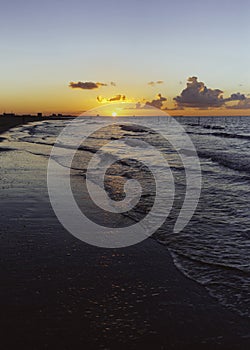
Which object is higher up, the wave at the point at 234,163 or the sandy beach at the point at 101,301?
the wave at the point at 234,163

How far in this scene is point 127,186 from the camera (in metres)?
14.5

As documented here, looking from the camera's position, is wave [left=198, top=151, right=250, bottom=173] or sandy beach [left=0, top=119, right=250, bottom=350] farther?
wave [left=198, top=151, right=250, bottom=173]

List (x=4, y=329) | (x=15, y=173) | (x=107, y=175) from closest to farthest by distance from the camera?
(x=4, y=329), (x=15, y=173), (x=107, y=175)

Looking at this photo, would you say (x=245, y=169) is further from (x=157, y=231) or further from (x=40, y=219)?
(x=40, y=219)

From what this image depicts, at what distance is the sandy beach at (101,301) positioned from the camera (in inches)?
157

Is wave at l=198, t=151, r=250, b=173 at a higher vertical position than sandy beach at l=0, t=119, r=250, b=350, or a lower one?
higher

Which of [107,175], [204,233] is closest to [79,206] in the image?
[204,233]

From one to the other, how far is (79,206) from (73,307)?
5.81 metres

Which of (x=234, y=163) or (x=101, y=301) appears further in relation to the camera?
(x=234, y=163)

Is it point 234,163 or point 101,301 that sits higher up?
point 234,163

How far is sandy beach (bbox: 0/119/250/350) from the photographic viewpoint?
3.98 metres

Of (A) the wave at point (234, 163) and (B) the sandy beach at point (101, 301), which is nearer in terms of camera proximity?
(B) the sandy beach at point (101, 301)

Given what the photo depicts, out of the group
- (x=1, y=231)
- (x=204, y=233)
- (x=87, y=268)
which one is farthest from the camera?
(x=204, y=233)

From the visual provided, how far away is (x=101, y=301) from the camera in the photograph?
15.7 feet
